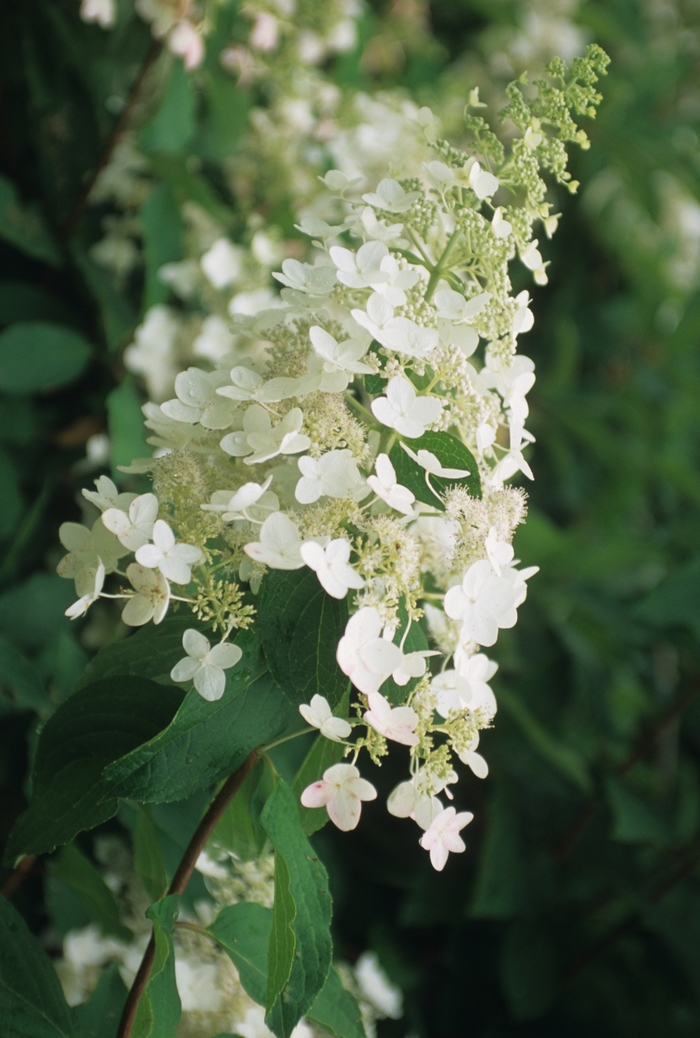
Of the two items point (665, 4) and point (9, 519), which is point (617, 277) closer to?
point (665, 4)

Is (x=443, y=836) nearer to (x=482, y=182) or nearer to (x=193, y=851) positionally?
(x=193, y=851)

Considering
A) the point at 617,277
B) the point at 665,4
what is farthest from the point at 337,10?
the point at 665,4

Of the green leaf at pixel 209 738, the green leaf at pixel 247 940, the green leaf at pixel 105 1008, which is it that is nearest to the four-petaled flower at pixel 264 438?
the green leaf at pixel 209 738

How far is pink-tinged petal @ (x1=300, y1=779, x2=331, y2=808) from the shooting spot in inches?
18.4

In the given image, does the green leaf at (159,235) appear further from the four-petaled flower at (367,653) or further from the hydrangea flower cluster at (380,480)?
the four-petaled flower at (367,653)

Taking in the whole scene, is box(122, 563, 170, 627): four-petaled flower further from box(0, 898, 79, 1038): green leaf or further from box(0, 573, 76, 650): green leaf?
box(0, 573, 76, 650): green leaf

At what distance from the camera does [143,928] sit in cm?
81

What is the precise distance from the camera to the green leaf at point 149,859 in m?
0.55

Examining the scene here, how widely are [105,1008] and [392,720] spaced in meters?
0.36

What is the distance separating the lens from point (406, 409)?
47 centimetres

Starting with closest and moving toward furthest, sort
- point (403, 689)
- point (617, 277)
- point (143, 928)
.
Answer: point (403, 689)
point (143, 928)
point (617, 277)

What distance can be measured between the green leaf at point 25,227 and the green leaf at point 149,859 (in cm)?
71

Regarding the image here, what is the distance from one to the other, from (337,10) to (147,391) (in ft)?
Answer: 1.90

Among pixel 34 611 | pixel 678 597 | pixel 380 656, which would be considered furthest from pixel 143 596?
pixel 678 597
